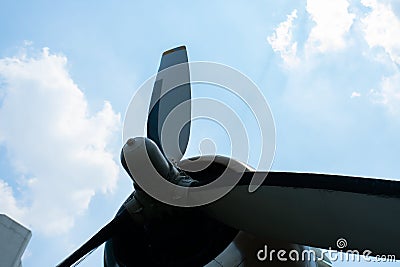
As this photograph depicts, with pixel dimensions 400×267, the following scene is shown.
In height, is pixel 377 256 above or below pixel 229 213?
below

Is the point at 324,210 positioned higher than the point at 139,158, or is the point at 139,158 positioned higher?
the point at 139,158

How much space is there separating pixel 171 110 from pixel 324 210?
3.53 m

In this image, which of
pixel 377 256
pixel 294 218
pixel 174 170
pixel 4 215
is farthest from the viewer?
pixel 4 215

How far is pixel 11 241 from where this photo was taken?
10.0 metres

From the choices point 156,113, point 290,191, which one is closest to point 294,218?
point 290,191

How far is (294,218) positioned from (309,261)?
1670 mm

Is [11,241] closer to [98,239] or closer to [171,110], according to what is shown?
[98,239]

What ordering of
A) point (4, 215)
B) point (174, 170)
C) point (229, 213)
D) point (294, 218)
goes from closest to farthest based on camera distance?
point (294, 218) < point (229, 213) < point (174, 170) < point (4, 215)

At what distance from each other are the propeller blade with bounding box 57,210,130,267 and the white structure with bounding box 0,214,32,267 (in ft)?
13.4

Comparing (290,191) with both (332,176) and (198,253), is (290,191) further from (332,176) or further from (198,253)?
(198,253)

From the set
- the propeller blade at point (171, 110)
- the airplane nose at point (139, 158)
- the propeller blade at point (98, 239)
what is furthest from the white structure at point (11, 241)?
the airplane nose at point (139, 158)

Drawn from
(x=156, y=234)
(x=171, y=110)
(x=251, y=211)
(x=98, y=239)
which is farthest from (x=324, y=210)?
(x=171, y=110)

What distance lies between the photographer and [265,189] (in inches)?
200

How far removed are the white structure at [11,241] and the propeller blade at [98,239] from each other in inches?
161
